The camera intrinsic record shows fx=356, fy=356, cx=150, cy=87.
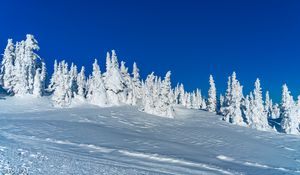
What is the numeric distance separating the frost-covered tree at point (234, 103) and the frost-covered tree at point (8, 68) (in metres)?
56.4

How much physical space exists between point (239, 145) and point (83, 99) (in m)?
53.2

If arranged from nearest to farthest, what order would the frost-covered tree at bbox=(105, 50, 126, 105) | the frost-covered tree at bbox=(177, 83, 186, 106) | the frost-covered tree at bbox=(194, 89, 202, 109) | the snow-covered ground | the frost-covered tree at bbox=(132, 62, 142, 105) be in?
the snow-covered ground < the frost-covered tree at bbox=(105, 50, 126, 105) < the frost-covered tree at bbox=(132, 62, 142, 105) < the frost-covered tree at bbox=(177, 83, 186, 106) < the frost-covered tree at bbox=(194, 89, 202, 109)

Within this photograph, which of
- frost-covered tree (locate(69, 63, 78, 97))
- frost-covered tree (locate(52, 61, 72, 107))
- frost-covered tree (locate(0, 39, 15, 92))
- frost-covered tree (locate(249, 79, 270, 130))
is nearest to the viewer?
frost-covered tree (locate(52, 61, 72, 107))

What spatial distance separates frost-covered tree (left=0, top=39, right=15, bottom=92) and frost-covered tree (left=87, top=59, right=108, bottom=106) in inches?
781

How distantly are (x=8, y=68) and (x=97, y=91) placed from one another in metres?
23.9

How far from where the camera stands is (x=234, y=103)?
9694 centimetres

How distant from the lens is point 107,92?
321 ft

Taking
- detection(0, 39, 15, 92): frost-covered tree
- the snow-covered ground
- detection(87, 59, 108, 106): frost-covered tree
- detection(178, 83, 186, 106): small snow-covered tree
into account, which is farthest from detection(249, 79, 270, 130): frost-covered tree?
detection(0, 39, 15, 92): frost-covered tree

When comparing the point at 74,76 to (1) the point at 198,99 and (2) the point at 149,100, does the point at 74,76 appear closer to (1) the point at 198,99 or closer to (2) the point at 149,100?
(2) the point at 149,100

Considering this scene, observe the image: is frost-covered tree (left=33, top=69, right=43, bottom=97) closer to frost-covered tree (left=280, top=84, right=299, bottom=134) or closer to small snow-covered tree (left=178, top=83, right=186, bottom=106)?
frost-covered tree (left=280, top=84, right=299, bottom=134)

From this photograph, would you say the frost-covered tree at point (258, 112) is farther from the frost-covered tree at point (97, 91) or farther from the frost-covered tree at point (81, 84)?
the frost-covered tree at point (81, 84)

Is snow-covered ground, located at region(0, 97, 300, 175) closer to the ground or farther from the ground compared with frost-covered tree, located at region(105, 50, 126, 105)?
closer to the ground

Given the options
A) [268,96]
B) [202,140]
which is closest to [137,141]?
[202,140]

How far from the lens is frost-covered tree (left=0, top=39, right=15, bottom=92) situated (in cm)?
9009
